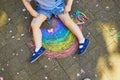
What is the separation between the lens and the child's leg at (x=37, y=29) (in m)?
3.43

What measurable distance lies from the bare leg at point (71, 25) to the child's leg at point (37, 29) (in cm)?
22

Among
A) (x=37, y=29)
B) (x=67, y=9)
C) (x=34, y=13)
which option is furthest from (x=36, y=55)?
(x=67, y=9)

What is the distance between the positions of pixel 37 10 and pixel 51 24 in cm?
22

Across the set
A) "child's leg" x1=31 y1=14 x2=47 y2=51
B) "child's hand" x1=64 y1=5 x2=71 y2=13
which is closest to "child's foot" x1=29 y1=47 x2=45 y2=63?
"child's leg" x1=31 y1=14 x2=47 y2=51

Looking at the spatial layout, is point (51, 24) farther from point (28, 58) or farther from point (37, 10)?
point (28, 58)

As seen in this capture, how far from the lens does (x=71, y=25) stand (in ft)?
11.4

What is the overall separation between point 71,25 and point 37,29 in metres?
0.37

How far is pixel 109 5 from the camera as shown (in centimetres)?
372

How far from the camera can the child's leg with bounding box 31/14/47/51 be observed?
343cm

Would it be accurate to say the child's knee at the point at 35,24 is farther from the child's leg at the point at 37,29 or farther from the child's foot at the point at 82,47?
the child's foot at the point at 82,47

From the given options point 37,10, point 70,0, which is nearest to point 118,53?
point 70,0

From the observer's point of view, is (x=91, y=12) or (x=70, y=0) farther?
(x=91, y=12)

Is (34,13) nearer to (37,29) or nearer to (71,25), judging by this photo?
(37,29)

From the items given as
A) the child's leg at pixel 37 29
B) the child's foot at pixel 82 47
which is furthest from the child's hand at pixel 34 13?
the child's foot at pixel 82 47
